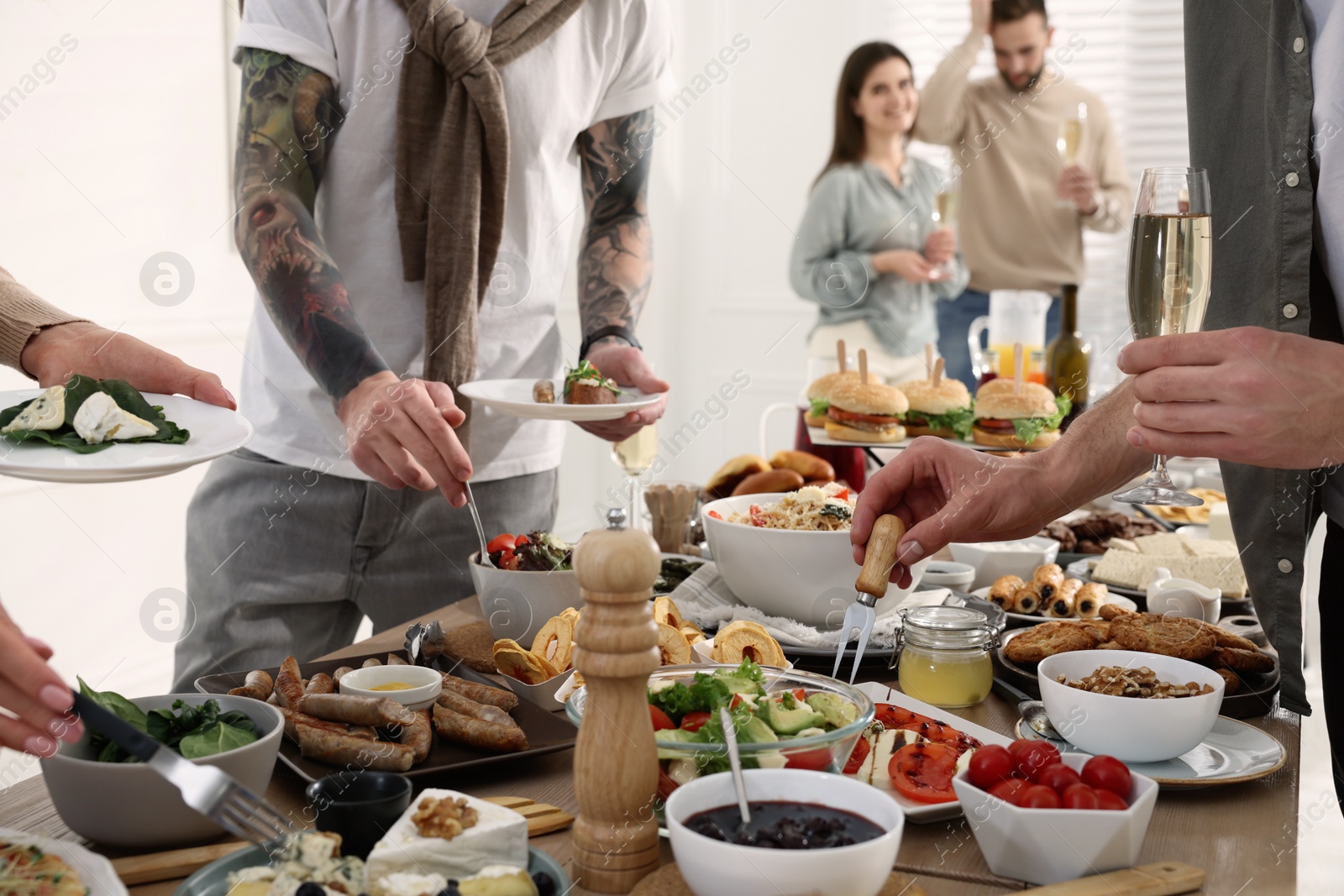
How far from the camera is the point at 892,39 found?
6.22 meters

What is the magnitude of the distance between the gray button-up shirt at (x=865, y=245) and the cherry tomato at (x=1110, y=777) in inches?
172

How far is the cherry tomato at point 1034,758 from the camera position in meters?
0.99

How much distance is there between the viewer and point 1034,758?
39.0 inches

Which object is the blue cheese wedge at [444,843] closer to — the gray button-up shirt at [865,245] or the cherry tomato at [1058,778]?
the cherry tomato at [1058,778]

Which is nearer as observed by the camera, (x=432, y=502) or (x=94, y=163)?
(x=432, y=502)

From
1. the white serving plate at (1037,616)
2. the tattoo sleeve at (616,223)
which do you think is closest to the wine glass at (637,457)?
the tattoo sleeve at (616,223)

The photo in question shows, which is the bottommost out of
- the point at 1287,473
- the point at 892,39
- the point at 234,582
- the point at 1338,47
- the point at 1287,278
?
the point at 234,582

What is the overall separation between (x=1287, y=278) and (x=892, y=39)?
5238 millimetres

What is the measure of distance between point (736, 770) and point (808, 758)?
0.11m

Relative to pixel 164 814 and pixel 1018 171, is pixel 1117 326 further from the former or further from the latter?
pixel 164 814

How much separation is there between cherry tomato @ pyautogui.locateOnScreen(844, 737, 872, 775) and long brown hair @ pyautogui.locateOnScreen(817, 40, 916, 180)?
14.4ft

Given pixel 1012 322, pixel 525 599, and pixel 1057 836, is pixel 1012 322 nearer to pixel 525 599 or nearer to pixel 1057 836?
pixel 525 599

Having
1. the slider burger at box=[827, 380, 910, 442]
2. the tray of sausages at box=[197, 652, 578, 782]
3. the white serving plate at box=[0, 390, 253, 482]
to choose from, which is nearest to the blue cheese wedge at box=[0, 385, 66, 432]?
the white serving plate at box=[0, 390, 253, 482]

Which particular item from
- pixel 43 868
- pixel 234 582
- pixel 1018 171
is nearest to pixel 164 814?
pixel 43 868
